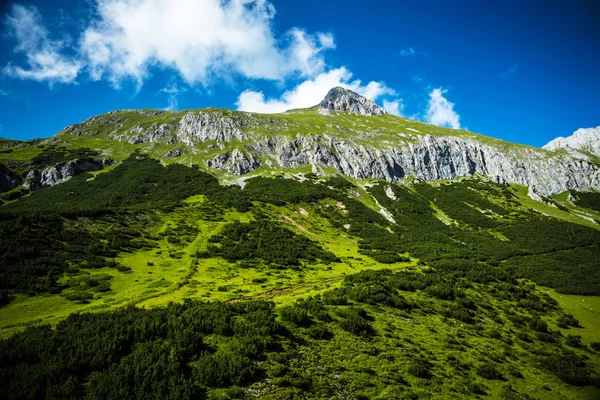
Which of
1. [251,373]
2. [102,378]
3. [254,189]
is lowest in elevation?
[251,373]

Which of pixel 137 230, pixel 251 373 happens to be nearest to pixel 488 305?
pixel 251 373

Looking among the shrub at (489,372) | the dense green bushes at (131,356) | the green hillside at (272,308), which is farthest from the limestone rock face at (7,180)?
the shrub at (489,372)

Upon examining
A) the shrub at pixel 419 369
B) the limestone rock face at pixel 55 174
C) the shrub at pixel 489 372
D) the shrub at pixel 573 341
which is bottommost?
the shrub at pixel 573 341

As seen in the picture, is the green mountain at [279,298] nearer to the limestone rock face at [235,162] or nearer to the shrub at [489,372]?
the shrub at [489,372]

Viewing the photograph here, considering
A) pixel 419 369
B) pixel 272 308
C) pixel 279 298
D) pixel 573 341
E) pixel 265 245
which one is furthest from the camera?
pixel 265 245

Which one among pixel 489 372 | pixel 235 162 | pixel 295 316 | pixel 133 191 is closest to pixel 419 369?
pixel 489 372

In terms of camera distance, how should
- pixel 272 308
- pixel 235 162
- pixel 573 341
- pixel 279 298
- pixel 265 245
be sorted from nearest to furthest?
pixel 272 308 → pixel 279 298 → pixel 573 341 → pixel 265 245 → pixel 235 162

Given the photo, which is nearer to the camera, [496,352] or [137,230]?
[496,352]

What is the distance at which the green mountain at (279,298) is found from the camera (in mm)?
16766

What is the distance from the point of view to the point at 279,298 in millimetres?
35969

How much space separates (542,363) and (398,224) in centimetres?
9606

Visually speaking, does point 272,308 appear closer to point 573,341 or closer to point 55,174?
point 573,341

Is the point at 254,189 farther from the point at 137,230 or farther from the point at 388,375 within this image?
the point at 388,375

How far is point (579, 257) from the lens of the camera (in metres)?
93.9
